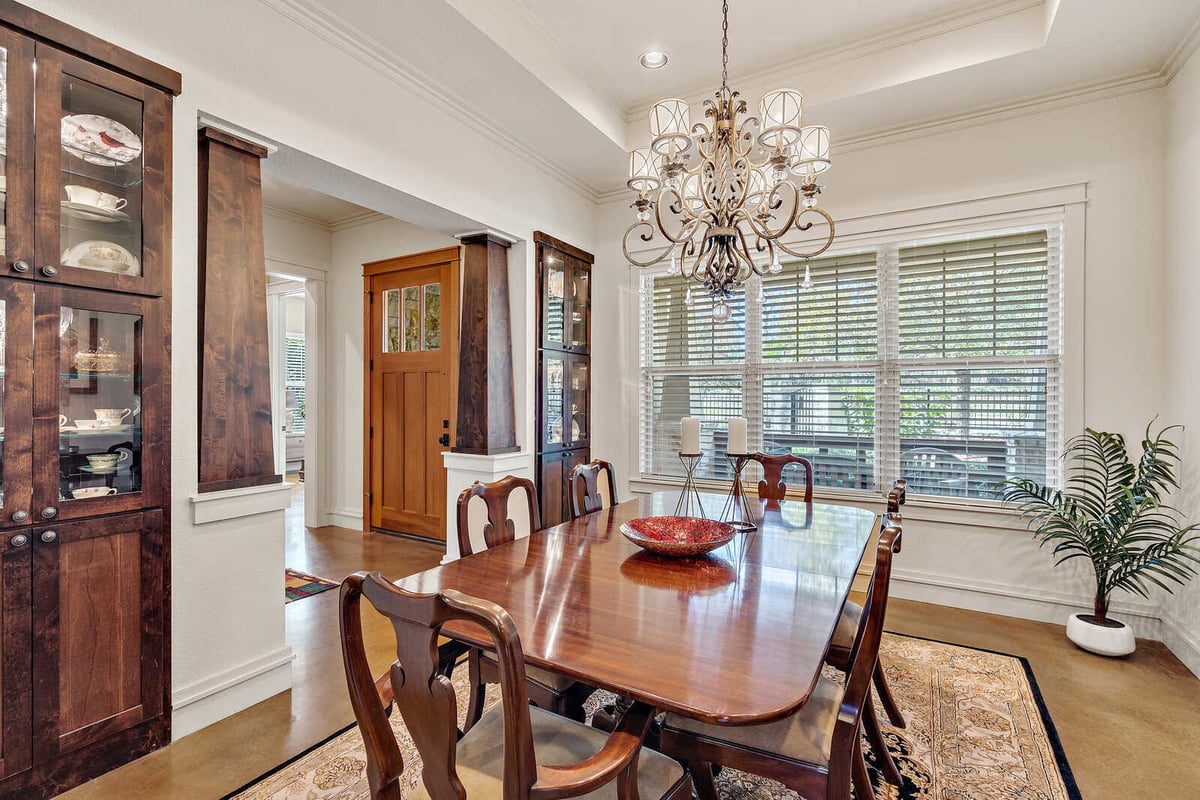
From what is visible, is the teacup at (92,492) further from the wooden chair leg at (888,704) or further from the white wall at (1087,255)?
the white wall at (1087,255)

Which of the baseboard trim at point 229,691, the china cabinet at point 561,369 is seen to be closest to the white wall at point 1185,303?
the china cabinet at point 561,369

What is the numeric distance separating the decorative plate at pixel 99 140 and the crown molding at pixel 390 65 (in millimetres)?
848

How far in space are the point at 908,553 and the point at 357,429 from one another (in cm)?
470

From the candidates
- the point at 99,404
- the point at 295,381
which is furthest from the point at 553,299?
the point at 295,381

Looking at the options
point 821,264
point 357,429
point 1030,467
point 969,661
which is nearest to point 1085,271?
point 1030,467

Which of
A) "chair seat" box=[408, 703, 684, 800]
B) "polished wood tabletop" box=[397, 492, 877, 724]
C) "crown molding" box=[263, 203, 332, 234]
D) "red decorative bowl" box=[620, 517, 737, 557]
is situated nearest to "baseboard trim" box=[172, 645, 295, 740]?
"polished wood tabletop" box=[397, 492, 877, 724]

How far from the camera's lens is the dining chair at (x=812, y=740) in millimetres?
1285

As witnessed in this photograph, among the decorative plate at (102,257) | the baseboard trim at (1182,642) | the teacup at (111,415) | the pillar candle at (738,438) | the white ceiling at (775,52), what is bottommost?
the baseboard trim at (1182,642)

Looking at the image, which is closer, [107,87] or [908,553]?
[107,87]

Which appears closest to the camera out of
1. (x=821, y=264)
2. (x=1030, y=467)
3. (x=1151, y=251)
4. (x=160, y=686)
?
(x=160, y=686)

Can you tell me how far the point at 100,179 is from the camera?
6.30ft

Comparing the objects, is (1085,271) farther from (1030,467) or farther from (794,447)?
(794,447)

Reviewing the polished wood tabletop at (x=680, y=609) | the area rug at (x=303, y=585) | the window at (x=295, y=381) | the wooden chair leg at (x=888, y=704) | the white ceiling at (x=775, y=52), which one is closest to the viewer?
the polished wood tabletop at (x=680, y=609)

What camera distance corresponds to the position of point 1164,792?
187 centimetres
